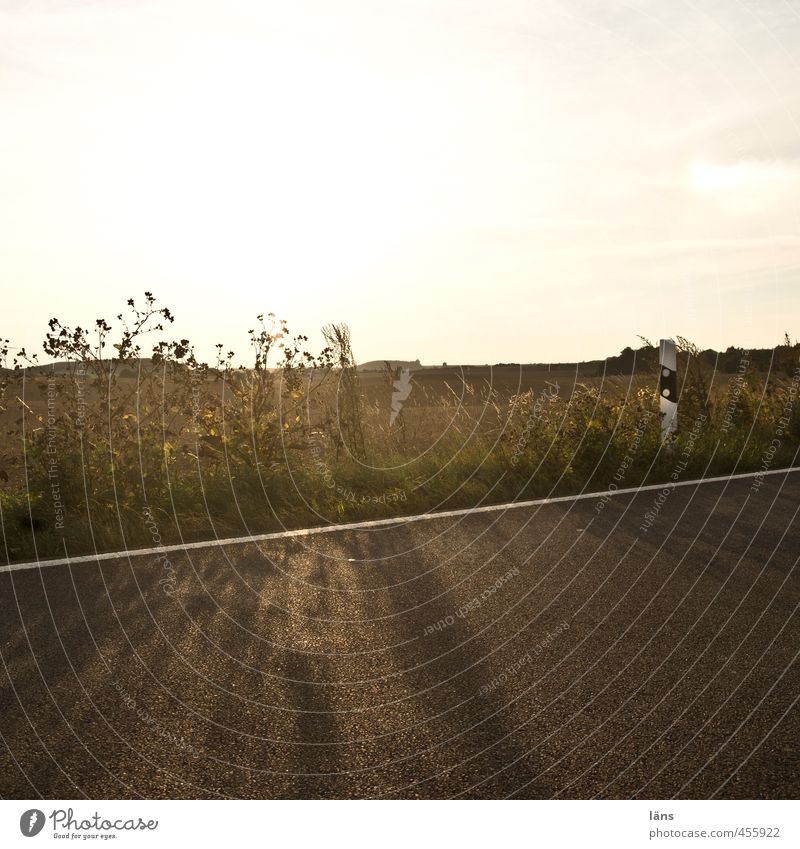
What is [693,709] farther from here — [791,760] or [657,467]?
[657,467]

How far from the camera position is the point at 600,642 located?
4609mm

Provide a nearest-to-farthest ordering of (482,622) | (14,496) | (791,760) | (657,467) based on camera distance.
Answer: (791,760) → (482,622) → (14,496) → (657,467)

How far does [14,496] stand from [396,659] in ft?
17.7

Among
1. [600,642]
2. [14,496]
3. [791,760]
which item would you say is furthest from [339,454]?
[791,760]

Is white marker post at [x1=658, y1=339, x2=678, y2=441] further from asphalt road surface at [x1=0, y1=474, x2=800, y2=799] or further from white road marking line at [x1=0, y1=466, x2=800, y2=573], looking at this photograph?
asphalt road surface at [x1=0, y1=474, x2=800, y2=799]

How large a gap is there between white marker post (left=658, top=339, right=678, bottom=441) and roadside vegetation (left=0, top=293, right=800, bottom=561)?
0.28m

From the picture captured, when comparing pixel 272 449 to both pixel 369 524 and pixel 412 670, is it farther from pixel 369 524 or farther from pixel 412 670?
pixel 412 670

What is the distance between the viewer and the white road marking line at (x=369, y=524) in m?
6.52

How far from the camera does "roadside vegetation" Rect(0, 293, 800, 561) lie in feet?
26.4

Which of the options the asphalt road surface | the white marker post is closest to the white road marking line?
the asphalt road surface

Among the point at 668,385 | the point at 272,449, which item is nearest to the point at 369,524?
the point at 272,449

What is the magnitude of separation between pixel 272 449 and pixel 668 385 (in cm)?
488

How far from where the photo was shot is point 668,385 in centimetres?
1112
